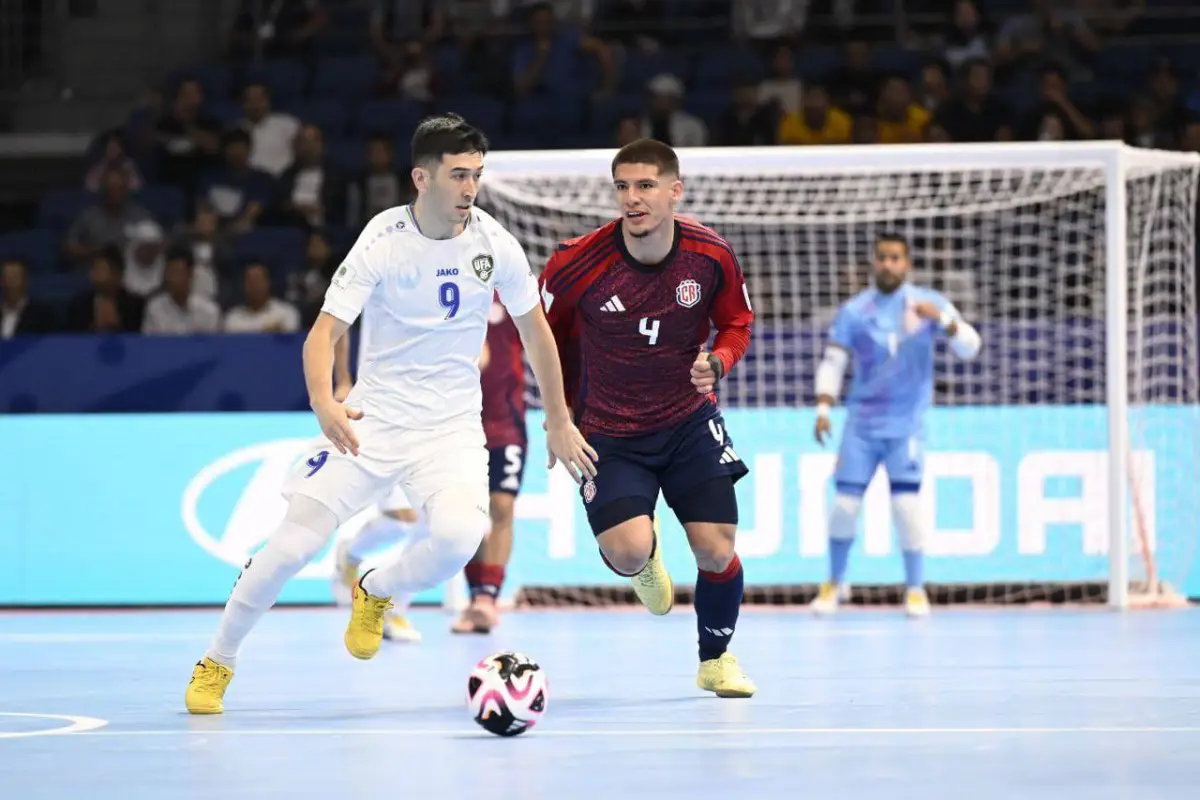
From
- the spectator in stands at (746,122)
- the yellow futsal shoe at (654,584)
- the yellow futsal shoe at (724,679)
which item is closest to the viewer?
the yellow futsal shoe at (724,679)

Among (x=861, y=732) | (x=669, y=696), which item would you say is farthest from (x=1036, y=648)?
(x=861, y=732)

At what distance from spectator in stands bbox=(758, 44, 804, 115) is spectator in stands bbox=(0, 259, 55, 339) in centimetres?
596

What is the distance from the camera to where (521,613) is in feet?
40.5

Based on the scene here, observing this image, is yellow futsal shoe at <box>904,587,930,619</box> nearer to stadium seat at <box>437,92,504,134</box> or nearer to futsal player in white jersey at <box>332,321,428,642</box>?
futsal player in white jersey at <box>332,321,428,642</box>

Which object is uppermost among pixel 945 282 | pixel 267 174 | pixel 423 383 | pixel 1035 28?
pixel 1035 28

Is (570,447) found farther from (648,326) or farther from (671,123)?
(671,123)

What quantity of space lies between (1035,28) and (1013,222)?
11.1 feet

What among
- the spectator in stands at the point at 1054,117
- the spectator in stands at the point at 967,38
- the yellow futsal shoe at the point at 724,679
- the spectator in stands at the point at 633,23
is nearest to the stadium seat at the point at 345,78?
the spectator in stands at the point at 633,23

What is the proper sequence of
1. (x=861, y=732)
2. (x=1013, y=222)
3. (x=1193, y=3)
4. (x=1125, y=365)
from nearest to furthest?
(x=861, y=732) < (x=1125, y=365) < (x=1013, y=222) < (x=1193, y=3)

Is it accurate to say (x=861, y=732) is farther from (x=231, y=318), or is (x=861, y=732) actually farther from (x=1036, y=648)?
(x=231, y=318)

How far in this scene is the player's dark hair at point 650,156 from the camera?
279 inches

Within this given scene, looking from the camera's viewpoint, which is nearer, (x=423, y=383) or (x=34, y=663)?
(x=423, y=383)

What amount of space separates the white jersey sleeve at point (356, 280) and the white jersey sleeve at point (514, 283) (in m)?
0.42

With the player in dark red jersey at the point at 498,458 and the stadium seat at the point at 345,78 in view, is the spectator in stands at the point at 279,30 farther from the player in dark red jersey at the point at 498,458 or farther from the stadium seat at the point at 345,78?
the player in dark red jersey at the point at 498,458
